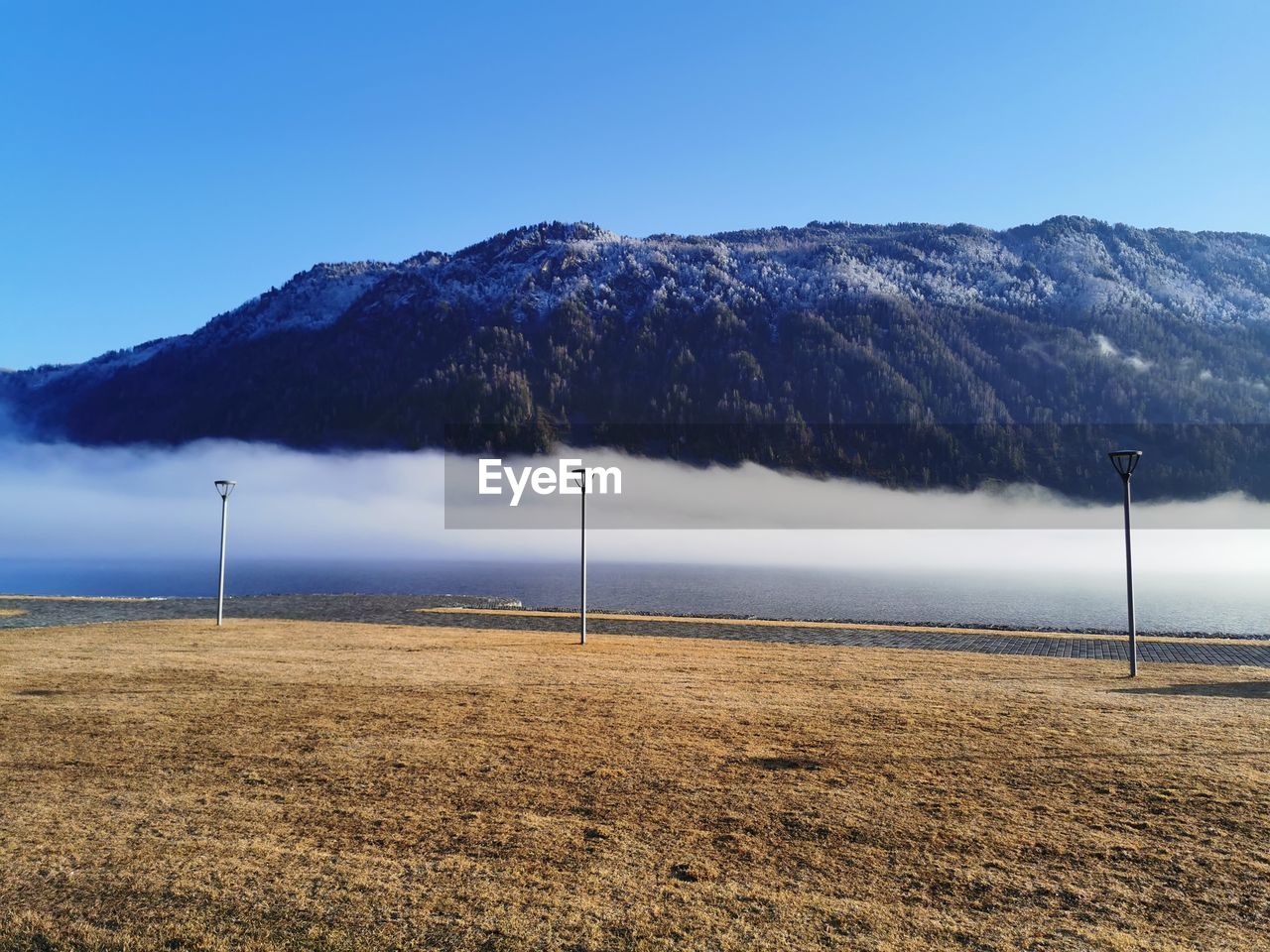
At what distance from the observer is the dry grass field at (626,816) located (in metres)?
5.98

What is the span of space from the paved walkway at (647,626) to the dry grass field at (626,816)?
356 inches

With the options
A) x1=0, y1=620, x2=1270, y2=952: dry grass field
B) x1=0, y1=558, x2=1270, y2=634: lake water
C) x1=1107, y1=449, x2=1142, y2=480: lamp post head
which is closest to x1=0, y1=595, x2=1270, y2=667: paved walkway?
x1=1107, y1=449, x2=1142, y2=480: lamp post head

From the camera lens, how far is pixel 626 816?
8.20m

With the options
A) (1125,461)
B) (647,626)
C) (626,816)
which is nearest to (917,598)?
(647,626)

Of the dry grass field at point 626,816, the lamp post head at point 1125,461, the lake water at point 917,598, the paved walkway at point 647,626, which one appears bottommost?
the lake water at point 917,598

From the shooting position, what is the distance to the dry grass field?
598cm

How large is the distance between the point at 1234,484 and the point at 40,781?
23064 centimetres

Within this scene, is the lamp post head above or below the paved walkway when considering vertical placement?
above

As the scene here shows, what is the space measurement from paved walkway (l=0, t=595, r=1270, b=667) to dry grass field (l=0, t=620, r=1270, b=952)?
9.04 m

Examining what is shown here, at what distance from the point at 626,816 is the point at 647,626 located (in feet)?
74.0

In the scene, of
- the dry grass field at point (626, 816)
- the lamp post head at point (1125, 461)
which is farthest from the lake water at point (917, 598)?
the dry grass field at point (626, 816)

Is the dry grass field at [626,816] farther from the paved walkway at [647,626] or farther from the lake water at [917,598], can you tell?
the lake water at [917,598]

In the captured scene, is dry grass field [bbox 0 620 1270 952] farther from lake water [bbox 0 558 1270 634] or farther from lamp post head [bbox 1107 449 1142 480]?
lake water [bbox 0 558 1270 634]

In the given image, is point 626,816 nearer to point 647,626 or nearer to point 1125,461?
point 1125,461
